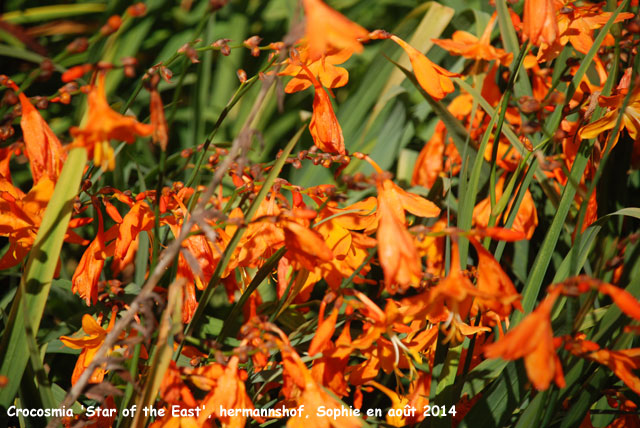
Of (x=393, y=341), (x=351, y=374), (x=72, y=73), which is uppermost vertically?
(x=72, y=73)

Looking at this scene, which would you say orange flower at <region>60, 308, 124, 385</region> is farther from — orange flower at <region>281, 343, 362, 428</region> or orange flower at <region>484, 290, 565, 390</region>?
orange flower at <region>484, 290, 565, 390</region>

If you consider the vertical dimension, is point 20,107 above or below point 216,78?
above

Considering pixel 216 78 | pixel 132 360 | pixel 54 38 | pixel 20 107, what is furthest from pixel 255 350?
pixel 54 38

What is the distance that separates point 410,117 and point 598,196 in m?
0.84

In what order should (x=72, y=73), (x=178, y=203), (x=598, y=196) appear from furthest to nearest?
1. (x=598, y=196)
2. (x=178, y=203)
3. (x=72, y=73)

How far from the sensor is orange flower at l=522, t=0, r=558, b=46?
1.01 m

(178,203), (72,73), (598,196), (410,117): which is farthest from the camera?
(410,117)

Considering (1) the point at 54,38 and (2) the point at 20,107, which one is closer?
(2) the point at 20,107

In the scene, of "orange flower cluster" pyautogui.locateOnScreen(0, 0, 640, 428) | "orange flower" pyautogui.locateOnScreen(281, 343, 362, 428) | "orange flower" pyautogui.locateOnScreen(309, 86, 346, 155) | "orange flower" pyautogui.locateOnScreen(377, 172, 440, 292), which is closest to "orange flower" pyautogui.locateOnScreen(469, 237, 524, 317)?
"orange flower cluster" pyautogui.locateOnScreen(0, 0, 640, 428)

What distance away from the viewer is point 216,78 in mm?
2379

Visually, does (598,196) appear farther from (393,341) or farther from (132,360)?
(132,360)

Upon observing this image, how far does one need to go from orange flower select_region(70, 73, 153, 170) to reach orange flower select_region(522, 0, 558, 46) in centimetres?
67

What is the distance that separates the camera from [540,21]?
101 cm

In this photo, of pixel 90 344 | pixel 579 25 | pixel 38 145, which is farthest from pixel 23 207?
pixel 579 25
